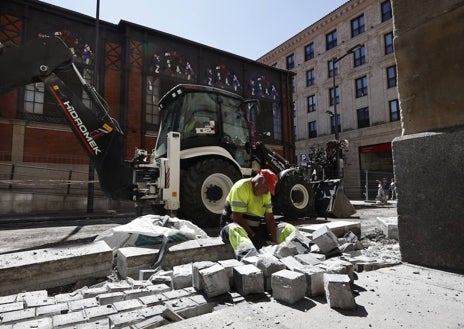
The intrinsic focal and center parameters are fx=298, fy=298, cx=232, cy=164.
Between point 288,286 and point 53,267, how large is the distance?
7.80 feet

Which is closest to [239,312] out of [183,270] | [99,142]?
[183,270]

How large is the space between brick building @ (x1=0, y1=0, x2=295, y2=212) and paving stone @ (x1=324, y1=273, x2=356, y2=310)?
10.4 m

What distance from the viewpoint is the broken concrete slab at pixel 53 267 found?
280cm

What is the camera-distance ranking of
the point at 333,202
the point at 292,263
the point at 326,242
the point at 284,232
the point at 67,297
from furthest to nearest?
the point at 333,202 < the point at 284,232 < the point at 326,242 < the point at 292,263 < the point at 67,297

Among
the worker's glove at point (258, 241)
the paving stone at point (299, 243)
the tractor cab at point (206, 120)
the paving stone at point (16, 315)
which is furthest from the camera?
the tractor cab at point (206, 120)

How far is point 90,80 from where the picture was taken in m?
15.2

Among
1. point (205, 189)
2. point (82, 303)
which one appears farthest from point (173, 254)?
point (205, 189)

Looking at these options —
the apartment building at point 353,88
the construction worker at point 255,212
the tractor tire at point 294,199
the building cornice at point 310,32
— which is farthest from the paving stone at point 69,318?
the building cornice at point 310,32

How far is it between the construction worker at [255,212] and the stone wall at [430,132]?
59.2 inches

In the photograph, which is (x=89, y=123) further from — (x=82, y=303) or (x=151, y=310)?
(x=151, y=310)

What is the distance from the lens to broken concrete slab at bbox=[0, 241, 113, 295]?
2805 millimetres

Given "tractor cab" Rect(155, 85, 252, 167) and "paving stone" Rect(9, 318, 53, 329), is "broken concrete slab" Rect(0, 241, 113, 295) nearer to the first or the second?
"paving stone" Rect(9, 318, 53, 329)

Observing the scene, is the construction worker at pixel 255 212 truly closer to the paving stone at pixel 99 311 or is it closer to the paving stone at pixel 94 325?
the paving stone at pixel 99 311

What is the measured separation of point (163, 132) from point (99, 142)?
1.57 metres
